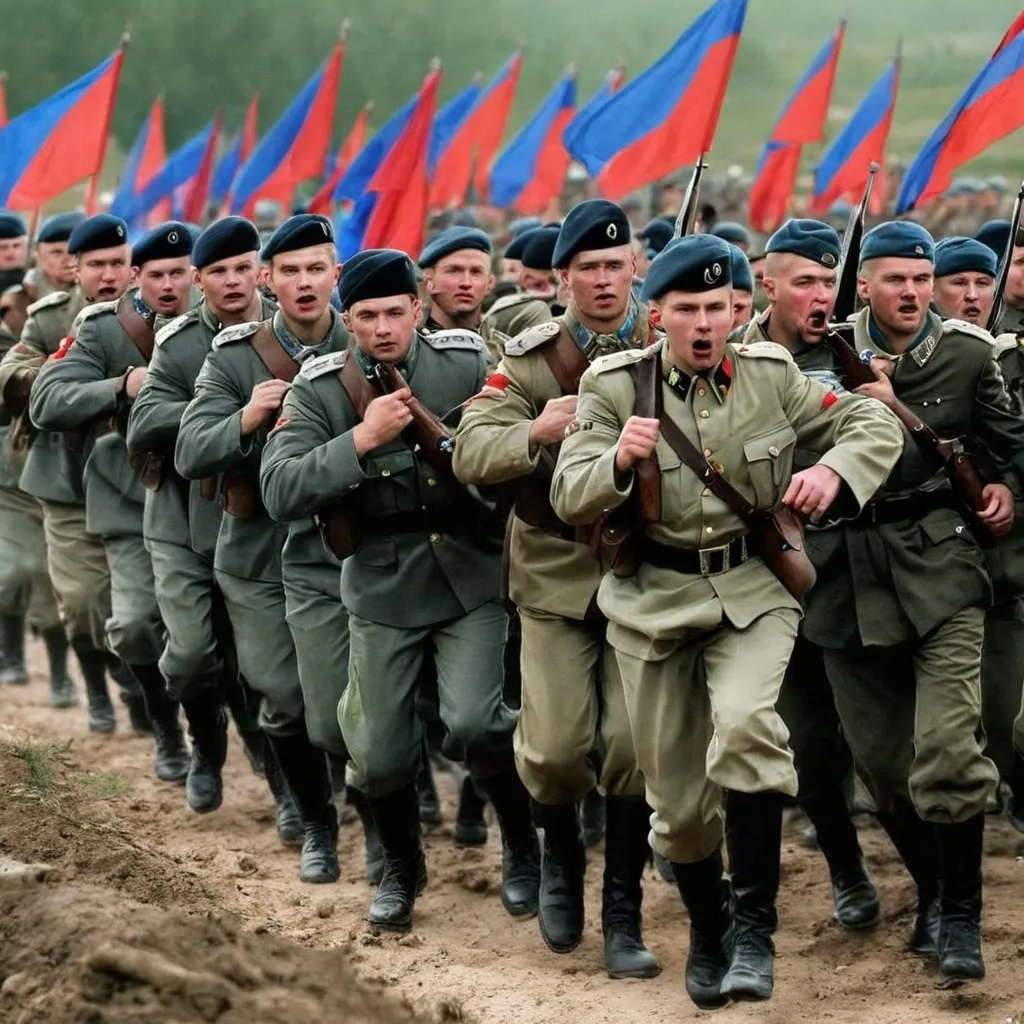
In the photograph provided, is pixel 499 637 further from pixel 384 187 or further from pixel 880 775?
pixel 384 187

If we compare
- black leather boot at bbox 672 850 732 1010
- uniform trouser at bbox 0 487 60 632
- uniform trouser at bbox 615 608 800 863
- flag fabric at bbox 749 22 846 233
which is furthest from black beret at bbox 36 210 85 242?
black leather boot at bbox 672 850 732 1010

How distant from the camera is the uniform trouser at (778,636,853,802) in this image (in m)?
7.71

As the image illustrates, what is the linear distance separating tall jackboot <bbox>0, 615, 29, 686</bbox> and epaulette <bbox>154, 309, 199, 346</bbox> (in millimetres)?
4330

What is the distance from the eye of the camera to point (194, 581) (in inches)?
369

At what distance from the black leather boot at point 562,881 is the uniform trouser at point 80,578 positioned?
155 inches

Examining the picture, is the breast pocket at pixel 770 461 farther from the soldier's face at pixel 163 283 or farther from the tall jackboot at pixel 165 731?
the tall jackboot at pixel 165 731

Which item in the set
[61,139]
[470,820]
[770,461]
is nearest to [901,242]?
[770,461]

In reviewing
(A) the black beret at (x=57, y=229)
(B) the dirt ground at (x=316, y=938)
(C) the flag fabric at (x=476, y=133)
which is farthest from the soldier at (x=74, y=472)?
(C) the flag fabric at (x=476, y=133)

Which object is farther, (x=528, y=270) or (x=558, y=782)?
(x=528, y=270)

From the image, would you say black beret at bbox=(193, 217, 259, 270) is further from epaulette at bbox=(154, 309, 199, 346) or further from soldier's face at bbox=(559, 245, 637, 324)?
soldier's face at bbox=(559, 245, 637, 324)

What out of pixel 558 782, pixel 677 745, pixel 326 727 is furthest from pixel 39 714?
pixel 677 745

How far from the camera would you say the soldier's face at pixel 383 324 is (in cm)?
775

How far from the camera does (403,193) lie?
12227 millimetres

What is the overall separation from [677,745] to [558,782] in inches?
33.8
